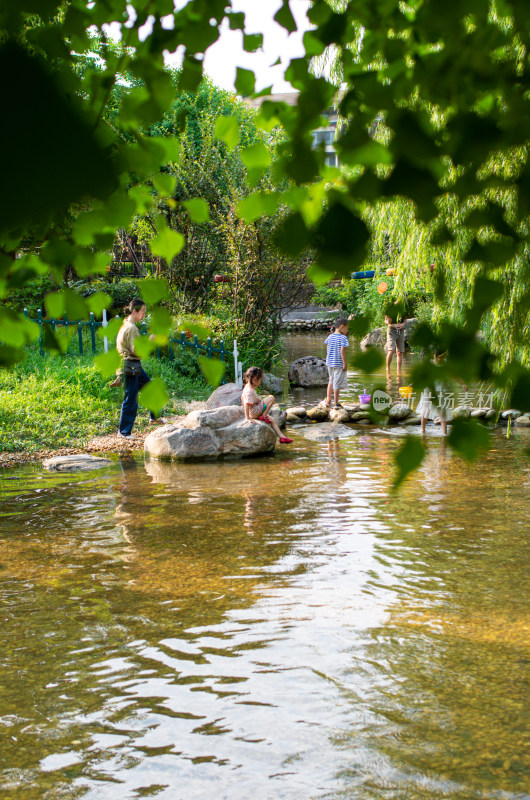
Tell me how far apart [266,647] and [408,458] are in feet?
11.0

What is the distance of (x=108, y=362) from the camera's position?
2006mm

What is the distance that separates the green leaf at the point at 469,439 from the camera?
162cm

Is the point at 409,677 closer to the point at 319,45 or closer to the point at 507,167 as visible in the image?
the point at 319,45

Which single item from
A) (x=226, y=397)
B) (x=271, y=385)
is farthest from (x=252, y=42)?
(x=271, y=385)

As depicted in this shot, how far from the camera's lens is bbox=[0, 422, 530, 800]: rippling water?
3.54 meters

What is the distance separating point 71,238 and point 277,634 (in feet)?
11.3

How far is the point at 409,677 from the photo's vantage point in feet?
14.0

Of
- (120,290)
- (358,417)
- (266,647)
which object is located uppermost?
(120,290)

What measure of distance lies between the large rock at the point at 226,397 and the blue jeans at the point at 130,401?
1.82 meters

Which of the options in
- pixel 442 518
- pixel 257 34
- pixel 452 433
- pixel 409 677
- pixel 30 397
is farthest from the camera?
pixel 30 397

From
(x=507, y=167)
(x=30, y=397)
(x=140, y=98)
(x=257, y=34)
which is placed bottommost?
(x=30, y=397)

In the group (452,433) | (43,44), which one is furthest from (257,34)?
(452,433)

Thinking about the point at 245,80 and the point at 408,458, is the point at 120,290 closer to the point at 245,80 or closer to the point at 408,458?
the point at 245,80

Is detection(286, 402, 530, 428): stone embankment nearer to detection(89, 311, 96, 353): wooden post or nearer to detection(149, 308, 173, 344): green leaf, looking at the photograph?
detection(89, 311, 96, 353): wooden post
